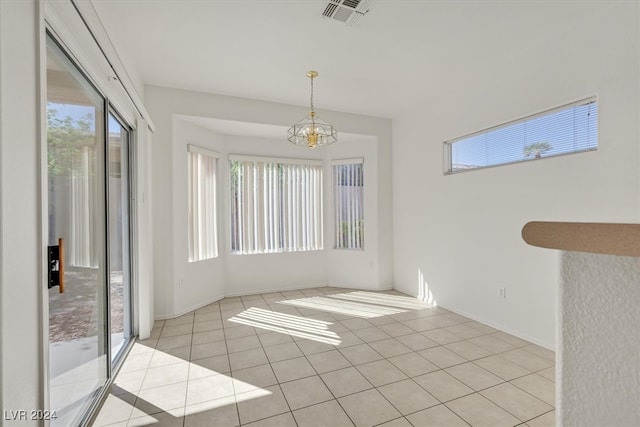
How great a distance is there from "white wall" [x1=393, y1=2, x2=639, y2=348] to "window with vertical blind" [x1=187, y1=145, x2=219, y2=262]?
2.88 metres

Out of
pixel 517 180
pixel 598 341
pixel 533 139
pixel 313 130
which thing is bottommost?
pixel 598 341

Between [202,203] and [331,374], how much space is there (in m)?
2.85

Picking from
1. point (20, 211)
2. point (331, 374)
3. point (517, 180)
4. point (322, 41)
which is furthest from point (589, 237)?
point (517, 180)

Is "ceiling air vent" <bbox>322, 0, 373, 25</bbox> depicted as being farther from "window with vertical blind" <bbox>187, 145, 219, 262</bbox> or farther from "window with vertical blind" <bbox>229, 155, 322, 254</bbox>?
"window with vertical blind" <bbox>229, 155, 322, 254</bbox>

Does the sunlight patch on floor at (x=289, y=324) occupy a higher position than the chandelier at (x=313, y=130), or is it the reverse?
the chandelier at (x=313, y=130)

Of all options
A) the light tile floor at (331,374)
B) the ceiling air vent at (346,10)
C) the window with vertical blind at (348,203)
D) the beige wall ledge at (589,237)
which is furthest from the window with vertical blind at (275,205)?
the beige wall ledge at (589,237)

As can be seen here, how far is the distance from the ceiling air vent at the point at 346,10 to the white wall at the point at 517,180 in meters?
1.65

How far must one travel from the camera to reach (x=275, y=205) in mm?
4758

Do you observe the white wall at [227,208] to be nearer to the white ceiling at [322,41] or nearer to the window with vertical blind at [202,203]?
the window with vertical blind at [202,203]

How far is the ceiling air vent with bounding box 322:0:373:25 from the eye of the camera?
6.95 ft

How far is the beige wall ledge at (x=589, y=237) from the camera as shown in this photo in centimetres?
32

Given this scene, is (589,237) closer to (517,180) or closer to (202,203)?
(517,180)

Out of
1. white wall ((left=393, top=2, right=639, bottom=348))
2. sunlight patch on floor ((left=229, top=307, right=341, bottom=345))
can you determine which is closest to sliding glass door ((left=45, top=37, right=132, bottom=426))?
sunlight patch on floor ((left=229, top=307, right=341, bottom=345))

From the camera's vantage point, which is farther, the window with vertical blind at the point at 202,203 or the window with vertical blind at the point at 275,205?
the window with vertical blind at the point at 275,205
